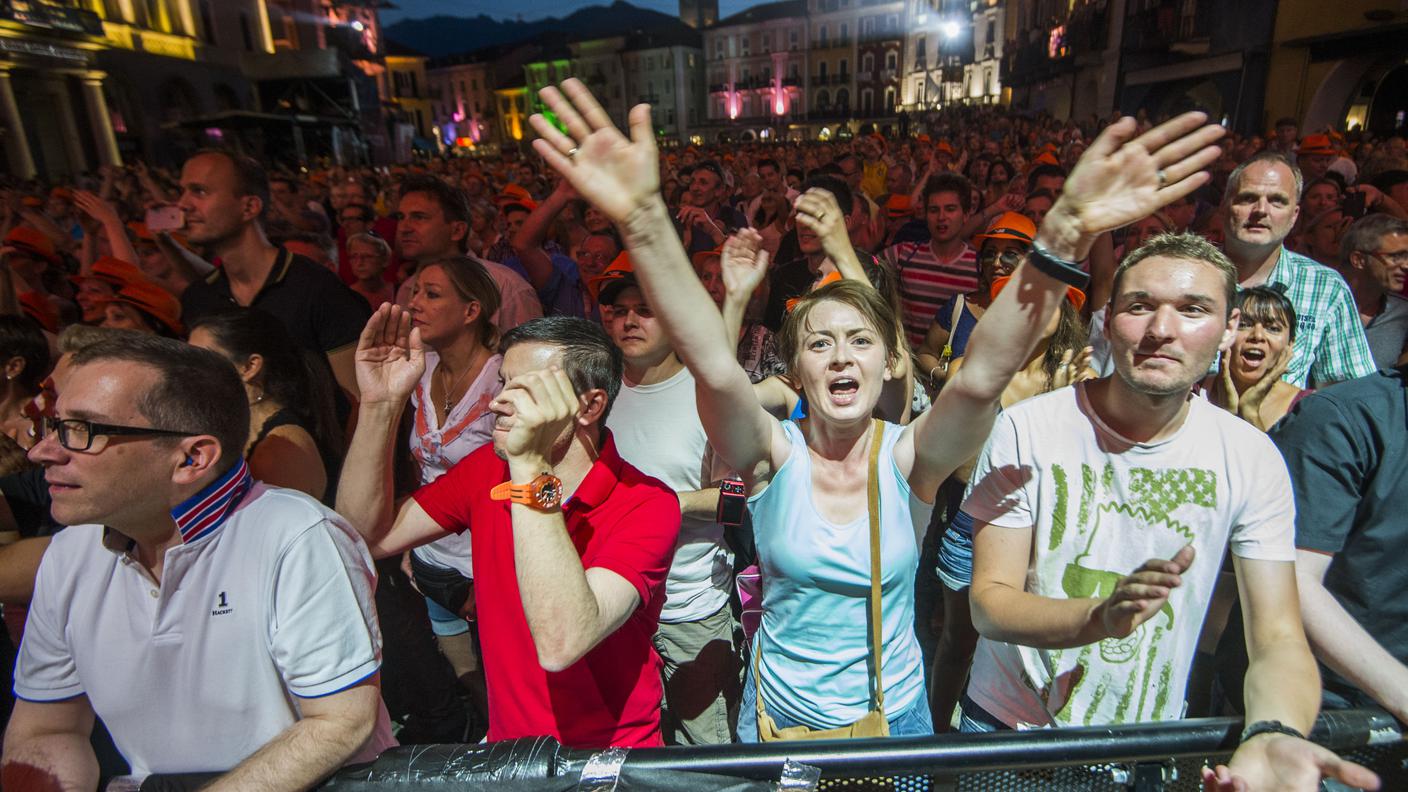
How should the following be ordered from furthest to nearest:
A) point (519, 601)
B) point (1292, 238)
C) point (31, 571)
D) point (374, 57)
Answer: point (374, 57), point (1292, 238), point (31, 571), point (519, 601)

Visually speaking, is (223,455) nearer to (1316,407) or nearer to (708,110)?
(1316,407)

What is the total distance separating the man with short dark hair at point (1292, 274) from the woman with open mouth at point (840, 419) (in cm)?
221

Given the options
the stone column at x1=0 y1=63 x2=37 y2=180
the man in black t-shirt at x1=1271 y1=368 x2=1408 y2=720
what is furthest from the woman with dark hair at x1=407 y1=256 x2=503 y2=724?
the stone column at x1=0 y1=63 x2=37 y2=180

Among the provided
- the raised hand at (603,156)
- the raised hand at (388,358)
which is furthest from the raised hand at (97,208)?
the raised hand at (603,156)

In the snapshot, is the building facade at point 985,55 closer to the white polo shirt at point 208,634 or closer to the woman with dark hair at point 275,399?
the woman with dark hair at point 275,399

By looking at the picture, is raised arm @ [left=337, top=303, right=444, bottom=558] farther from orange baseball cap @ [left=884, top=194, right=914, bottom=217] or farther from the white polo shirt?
orange baseball cap @ [left=884, top=194, right=914, bottom=217]

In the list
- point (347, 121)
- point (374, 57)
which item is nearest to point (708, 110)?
point (374, 57)

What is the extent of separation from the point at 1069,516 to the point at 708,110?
99929 mm

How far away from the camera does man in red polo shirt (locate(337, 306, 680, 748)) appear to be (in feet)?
5.20

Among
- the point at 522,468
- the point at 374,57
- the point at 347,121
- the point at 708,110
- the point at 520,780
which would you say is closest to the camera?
the point at 520,780

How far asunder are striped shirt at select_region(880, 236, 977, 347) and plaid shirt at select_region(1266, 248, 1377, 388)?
69.7 inches

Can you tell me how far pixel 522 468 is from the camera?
1.60 metres

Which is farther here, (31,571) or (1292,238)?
(1292,238)

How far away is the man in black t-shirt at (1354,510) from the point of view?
1.81 m
